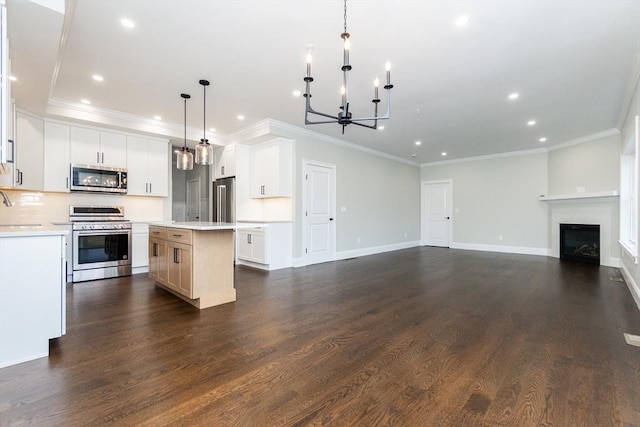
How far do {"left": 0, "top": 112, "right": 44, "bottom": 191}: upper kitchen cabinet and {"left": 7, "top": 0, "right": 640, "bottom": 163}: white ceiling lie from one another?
0.23 meters

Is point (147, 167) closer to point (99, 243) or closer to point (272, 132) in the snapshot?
point (99, 243)

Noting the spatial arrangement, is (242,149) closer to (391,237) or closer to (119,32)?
(119,32)

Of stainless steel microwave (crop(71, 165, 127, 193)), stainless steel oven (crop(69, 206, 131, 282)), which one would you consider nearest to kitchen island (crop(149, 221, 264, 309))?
stainless steel oven (crop(69, 206, 131, 282))

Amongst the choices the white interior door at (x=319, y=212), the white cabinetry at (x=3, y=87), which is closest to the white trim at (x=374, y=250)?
the white interior door at (x=319, y=212)

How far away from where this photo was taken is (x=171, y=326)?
2.75 meters

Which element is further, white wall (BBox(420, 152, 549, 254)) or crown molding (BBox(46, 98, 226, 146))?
white wall (BBox(420, 152, 549, 254))

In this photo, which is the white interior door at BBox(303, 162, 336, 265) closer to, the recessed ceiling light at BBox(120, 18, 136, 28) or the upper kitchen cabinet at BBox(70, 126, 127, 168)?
the upper kitchen cabinet at BBox(70, 126, 127, 168)

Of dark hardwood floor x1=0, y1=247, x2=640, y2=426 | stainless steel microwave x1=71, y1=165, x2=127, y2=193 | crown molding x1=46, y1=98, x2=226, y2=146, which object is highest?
crown molding x1=46, y1=98, x2=226, y2=146

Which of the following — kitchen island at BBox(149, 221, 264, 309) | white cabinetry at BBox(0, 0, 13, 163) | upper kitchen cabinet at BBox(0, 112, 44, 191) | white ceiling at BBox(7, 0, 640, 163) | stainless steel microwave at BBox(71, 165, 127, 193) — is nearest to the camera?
white cabinetry at BBox(0, 0, 13, 163)

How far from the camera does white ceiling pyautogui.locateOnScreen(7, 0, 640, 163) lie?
2.44 meters

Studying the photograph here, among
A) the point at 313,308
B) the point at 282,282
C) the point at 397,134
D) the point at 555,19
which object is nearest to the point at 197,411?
the point at 313,308

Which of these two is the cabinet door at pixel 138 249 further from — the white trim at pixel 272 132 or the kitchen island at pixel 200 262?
the white trim at pixel 272 132

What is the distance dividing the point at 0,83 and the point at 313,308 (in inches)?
121

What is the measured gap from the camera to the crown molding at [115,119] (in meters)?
4.37
